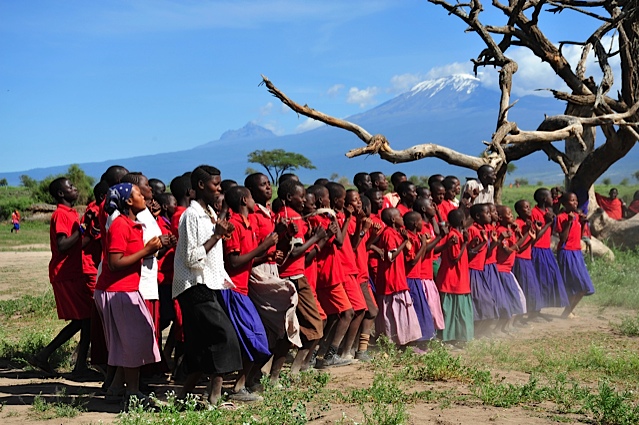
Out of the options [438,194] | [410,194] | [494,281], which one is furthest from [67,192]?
[494,281]

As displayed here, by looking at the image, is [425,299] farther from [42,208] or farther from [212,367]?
[42,208]

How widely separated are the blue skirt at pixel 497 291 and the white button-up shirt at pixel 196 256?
4465 millimetres

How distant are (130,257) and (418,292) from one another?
3.58 metres

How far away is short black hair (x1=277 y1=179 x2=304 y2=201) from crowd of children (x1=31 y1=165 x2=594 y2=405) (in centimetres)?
1

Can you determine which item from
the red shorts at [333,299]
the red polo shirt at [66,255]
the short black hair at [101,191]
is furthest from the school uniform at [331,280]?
the red polo shirt at [66,255]

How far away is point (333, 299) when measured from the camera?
7.35 m

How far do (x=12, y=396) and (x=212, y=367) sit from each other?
1.84 meters

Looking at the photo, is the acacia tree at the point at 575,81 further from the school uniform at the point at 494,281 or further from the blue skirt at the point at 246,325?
the blue skirt at the point at 246,325

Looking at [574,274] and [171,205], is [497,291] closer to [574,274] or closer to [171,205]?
[574,274]

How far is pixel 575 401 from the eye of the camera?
18.6 feet

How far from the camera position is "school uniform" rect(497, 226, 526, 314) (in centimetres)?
945

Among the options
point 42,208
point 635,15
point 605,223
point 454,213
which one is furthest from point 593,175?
point 42,208

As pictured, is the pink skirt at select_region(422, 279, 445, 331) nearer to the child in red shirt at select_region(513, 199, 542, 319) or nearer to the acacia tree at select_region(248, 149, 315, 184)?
the child in red shirt at select_region(513, 199, 542, 319)

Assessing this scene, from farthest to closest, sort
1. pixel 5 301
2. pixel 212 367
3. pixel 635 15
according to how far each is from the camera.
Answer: pixel 635 15 < pixel 5 301 < pixel 212 367
